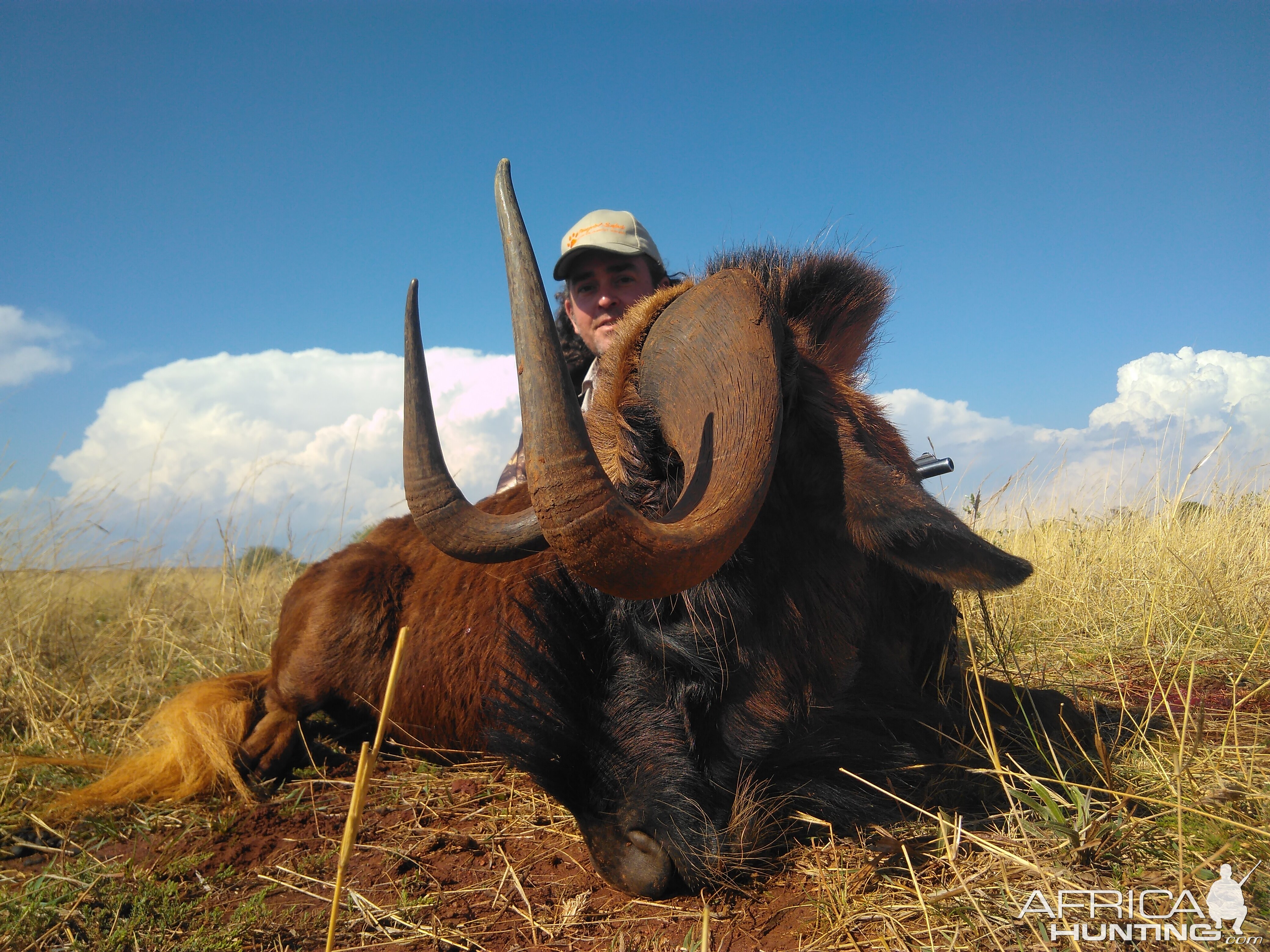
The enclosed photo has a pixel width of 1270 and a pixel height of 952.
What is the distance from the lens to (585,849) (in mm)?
2236

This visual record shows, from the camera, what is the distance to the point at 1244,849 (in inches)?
62.1

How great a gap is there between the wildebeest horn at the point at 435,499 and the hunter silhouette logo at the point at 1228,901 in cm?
166

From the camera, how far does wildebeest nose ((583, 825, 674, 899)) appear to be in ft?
5.82

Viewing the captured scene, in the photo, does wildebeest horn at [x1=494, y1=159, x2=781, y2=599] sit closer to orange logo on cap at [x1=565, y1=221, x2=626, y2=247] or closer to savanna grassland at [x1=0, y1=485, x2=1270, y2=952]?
savanna grassland at [x1=0, y1=485, x2=1270, y2=952]

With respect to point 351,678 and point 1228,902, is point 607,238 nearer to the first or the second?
point 351,678

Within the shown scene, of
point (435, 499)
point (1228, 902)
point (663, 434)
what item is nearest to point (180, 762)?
point (435, 499)

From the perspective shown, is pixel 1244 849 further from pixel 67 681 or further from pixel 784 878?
pixel 67 681

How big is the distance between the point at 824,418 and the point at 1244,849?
4.59 feet

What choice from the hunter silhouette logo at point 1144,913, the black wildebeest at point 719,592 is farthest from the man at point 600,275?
the hunter silhouette logo at point 1144,913

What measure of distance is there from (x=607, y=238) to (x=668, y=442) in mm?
3577

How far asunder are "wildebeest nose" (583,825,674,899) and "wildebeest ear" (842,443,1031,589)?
97 cm

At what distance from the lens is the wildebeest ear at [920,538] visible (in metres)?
1.80

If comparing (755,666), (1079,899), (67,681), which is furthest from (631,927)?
(67,681)

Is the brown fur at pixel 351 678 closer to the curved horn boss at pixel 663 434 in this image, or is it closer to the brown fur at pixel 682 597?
the brown fur at pixel 682 597
